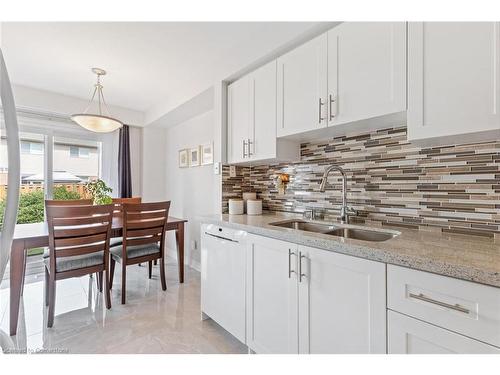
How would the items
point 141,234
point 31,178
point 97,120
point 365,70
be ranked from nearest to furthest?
point 365,70
point 141,234
point 97,120
point 31,178

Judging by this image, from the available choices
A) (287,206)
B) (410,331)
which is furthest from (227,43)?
(410,331)

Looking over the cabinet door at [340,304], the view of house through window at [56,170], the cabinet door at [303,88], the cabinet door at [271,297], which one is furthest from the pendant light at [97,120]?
the cabinet door at [340,304]

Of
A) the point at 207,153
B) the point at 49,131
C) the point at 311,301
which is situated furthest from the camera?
the point at 49,131

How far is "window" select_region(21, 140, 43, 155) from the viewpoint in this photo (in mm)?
3303

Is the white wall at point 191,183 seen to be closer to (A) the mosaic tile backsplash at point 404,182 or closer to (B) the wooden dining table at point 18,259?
(A) the mosaic tile backsplash at point 404,182

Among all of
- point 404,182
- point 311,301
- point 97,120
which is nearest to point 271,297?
point 311,301

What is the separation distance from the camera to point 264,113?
78.2 inches

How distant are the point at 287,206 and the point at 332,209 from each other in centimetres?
45

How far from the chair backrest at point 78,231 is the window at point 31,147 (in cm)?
185

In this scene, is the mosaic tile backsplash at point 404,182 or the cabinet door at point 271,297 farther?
the cabinet door at point 271,297

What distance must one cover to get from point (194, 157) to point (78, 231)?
1696 millimetres

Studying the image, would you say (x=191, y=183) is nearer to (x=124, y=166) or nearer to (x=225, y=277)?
(x=124, y=166)

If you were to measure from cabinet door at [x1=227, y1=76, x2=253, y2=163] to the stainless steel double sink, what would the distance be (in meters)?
0.71

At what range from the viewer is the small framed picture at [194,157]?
3338 mm
